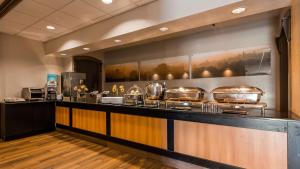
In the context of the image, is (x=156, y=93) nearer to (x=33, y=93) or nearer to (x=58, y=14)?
(x=58, y=14)

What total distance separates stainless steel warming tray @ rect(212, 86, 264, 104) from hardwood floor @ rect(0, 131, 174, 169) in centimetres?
141

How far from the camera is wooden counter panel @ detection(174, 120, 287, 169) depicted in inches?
72.1

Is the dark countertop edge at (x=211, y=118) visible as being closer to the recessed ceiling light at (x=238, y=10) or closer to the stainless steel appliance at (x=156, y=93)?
the stainless steel appliance at (x=156, y=93)

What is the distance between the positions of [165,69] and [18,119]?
409 cm

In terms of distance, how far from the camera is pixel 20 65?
15.5 ft

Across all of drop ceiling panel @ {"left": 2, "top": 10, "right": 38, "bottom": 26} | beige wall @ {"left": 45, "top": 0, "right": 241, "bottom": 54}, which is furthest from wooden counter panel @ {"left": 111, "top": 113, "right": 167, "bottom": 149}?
drop ceiling panel @ {"left": 2, "top": 10, "right": 38, "bottom": 26}

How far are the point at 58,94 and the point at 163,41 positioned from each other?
12.0 feet

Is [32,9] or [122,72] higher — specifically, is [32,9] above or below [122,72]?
above

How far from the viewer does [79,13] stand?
329 cm

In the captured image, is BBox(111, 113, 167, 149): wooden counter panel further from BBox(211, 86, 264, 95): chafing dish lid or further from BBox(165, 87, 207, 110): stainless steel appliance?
BBox(211, 86, 264, 95): chafing dish lid

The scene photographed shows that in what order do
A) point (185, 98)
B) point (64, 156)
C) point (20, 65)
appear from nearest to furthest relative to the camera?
point (185, 98)
point (64, 156)
point (20, 65)

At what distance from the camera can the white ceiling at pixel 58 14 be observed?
2.92 meters

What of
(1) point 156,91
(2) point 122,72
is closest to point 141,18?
(1) point 156,91

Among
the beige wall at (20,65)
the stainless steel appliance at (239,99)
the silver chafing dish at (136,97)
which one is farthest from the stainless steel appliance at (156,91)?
the beige wall at (20,65)
